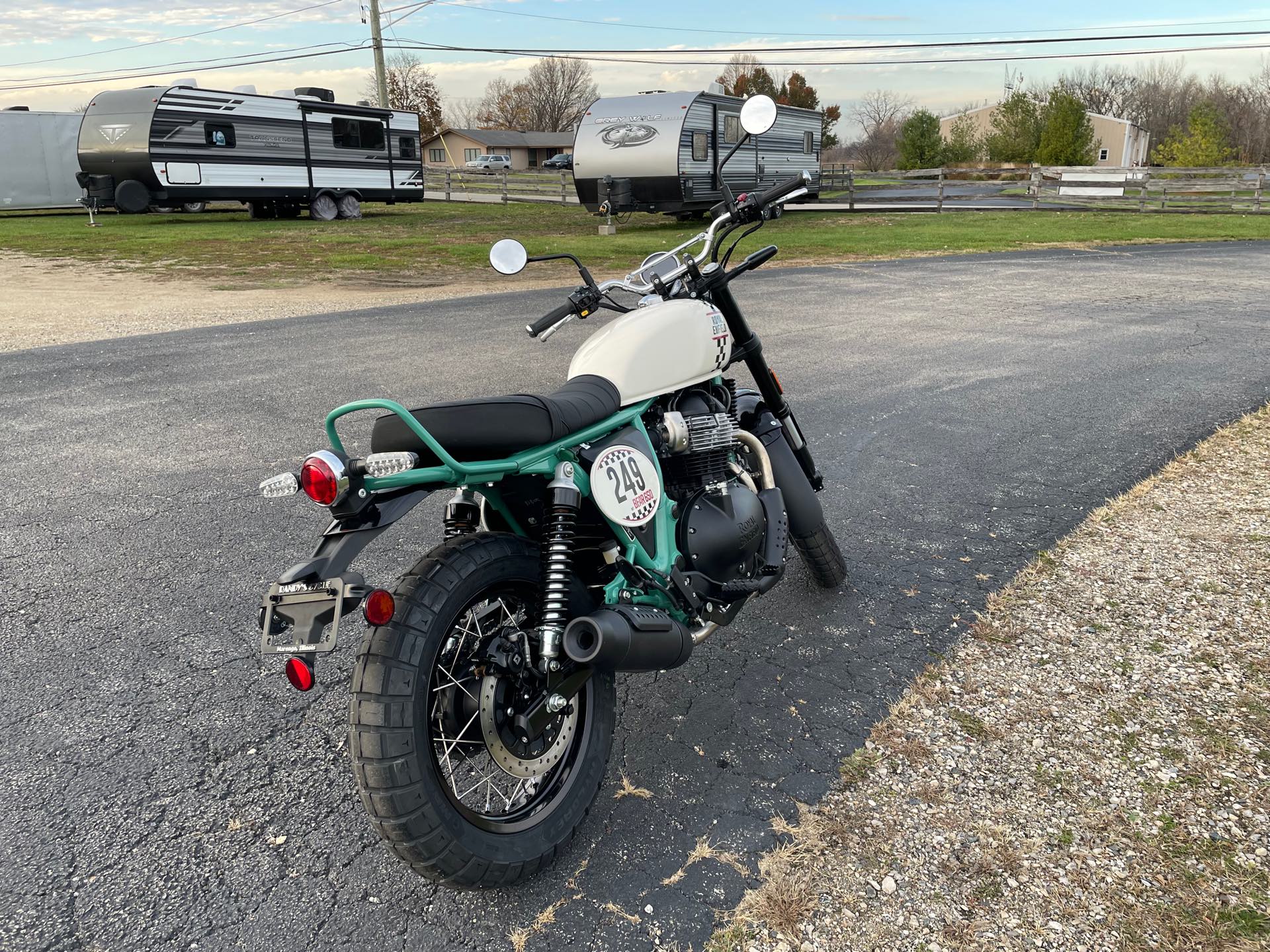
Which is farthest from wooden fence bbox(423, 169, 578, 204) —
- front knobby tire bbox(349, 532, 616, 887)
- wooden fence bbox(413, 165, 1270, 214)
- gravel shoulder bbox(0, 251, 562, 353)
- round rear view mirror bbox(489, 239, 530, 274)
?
front knobby tire bbox(349, 532, 616, 887)

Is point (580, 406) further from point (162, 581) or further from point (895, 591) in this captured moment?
point (162, 581)

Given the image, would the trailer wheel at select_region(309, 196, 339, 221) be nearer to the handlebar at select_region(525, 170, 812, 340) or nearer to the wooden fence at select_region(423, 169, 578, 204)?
the wooden fence at select_region(423, 169, 578, 204)

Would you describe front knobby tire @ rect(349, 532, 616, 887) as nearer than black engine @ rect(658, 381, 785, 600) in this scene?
Yes

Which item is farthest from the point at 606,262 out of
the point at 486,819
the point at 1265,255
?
the point at 486,819

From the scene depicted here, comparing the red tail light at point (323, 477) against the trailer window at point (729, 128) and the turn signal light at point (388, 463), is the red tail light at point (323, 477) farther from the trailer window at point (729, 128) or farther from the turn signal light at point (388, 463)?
the trailer window at point (729, 128)

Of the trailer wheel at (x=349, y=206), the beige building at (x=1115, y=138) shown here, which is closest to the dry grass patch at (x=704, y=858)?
the trailer wheel at (x=349, y=206)

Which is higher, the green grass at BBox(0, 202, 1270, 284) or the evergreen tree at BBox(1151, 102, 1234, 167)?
the evergreen tree at BBox(1151, 102, 1234, 167)

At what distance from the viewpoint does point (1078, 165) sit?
→ 55594 mm

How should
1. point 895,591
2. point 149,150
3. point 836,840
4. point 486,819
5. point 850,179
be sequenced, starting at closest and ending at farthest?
point 486,819
point 836,840
point 895,591
point 149,150
point 850,179

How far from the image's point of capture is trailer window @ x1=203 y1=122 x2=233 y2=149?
23359mm

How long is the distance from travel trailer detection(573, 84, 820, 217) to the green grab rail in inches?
785

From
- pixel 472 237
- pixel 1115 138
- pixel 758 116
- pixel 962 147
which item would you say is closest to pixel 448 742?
pixel 758 116

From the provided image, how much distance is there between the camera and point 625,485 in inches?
108

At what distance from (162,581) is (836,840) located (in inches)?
121
